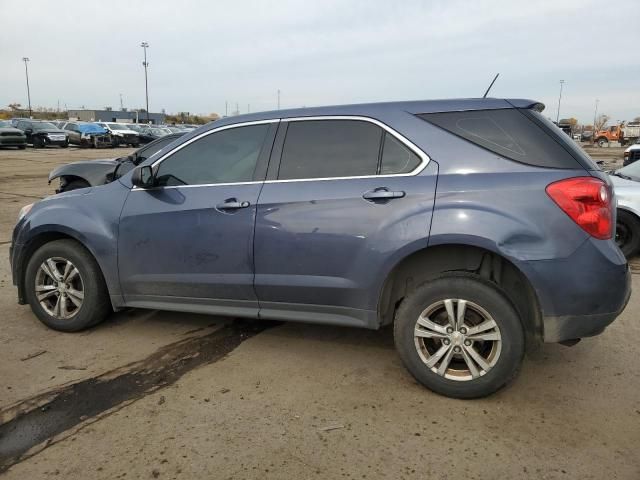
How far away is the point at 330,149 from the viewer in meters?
3.47

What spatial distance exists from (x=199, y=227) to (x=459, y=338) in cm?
187

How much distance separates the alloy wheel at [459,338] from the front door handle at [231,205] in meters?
1.36

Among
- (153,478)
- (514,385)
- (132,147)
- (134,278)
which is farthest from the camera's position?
(132,147)

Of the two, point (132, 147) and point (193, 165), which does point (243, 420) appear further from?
point (132, 147)

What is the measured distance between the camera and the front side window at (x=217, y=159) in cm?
370

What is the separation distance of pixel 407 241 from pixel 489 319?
65 cm

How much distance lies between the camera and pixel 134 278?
13.0ft

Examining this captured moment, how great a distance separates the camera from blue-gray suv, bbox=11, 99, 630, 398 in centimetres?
297

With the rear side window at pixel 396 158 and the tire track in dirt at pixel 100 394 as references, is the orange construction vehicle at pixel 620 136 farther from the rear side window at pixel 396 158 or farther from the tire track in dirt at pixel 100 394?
the tire track in dirt at pixel 100 394

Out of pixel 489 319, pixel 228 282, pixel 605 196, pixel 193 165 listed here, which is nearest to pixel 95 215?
pixel 193 165

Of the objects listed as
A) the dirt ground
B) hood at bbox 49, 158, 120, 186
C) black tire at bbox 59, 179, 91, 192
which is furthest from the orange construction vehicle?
the dirt ground

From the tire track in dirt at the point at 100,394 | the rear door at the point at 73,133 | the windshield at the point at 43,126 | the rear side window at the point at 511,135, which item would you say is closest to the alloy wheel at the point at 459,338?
the rear side window at the point at 511,135

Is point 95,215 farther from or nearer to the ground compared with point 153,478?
farther from the ground

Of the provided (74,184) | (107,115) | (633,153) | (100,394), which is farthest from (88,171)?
(107,115)
